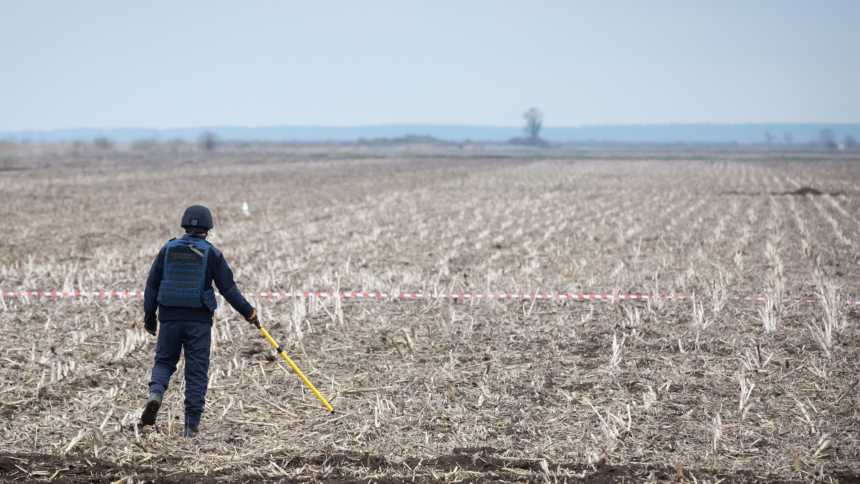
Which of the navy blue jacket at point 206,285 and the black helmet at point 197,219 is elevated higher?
the black helmet at point 197,219

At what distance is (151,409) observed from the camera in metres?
7.23

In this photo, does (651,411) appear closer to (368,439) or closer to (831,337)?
(368,439)

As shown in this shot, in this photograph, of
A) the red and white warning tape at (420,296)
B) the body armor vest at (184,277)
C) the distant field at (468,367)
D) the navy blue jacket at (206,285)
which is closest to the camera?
the distant field at (468,367)

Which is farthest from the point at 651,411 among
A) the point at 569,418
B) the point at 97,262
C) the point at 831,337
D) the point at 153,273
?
the point at 97,262

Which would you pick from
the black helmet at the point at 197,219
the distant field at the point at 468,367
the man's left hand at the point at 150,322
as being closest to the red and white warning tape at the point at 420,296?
the distant field at the point at 468,367

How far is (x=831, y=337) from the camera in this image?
9.99m

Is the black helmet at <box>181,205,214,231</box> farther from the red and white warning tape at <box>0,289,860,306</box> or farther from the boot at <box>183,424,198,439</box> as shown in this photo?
the red and white warning tape at <box>0,289,860,306</box>

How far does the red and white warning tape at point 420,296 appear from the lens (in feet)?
41.2

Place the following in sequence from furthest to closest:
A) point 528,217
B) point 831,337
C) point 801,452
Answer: point 528,217
point 831,337
point 801,452

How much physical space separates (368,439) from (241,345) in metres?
3.39

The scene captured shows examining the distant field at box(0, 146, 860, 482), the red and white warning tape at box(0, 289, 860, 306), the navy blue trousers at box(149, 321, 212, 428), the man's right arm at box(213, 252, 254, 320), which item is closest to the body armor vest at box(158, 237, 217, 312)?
the man's right arm at box(213, 252, 254, 320)

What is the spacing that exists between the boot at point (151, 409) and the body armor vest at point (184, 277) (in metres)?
0.74

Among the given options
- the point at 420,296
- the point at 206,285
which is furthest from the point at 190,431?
the point at 420,296

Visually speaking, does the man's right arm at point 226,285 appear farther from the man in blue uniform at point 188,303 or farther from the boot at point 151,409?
the boot at point 151,409
